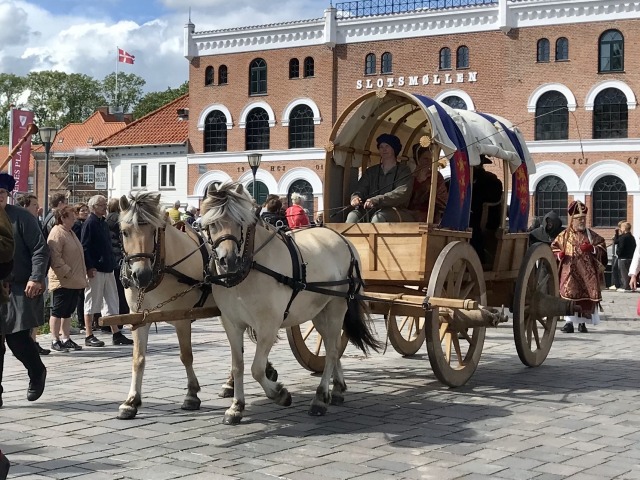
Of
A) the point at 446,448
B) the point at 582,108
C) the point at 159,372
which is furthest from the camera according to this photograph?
the point at 582,108

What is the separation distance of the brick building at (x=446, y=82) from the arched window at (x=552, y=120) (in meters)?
0.04

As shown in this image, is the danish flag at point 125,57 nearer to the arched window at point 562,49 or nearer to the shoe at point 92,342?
the arched window at point 562,49

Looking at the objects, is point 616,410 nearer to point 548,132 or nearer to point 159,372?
point 159,372

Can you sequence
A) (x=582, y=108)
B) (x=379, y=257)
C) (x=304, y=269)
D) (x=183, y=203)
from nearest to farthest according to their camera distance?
(x=304, y=269) → (x=379, y=257) → (x=582, y=108) → (x=183, y=203)

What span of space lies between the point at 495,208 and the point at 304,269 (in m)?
3.74

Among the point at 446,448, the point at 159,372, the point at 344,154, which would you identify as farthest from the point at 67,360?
the point at 446,448

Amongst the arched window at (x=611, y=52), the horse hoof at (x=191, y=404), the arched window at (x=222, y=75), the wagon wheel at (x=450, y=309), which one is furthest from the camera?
the arched window at (x=222, y=75)

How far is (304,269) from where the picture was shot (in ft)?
26.3

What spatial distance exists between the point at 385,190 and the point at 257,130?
116 ft

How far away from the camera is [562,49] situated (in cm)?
3819

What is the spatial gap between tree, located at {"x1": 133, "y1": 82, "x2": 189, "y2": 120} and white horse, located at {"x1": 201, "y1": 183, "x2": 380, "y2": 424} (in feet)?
208

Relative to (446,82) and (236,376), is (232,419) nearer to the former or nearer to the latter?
(236,376)

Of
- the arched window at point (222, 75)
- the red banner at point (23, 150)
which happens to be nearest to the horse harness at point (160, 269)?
the red banner at point (23, 150)

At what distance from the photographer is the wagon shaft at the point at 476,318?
882 centimetres
